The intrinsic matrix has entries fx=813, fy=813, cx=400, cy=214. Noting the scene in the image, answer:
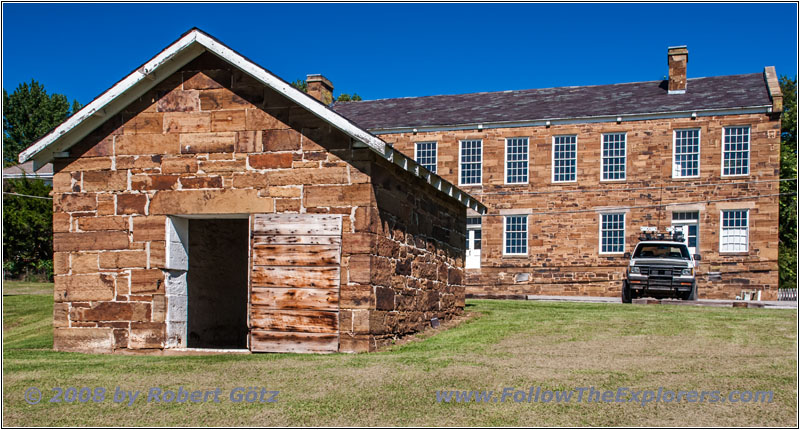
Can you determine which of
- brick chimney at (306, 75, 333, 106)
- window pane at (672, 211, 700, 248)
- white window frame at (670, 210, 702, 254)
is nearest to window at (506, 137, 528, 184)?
white window frame at (670, 210, 702, 254)

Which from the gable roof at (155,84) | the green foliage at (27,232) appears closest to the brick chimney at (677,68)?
the gable roof at (155,84)

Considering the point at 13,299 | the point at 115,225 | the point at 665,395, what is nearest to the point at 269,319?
the point at 115,225

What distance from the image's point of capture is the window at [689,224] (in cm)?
2870

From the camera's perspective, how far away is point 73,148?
1335 cm

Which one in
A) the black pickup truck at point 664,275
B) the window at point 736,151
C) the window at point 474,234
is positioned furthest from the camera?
the window at point 474,234

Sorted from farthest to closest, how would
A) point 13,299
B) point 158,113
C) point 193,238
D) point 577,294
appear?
point 577,294 < point 13,299 < point 193,238 < point 158,113

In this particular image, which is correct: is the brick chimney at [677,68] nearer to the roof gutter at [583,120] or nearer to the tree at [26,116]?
the roof gutter at [583,120]

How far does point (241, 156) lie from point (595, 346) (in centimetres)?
619

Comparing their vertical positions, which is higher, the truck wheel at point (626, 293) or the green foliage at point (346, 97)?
the green foliage at point (346, 97)

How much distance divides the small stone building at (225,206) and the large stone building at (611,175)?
16.9 metres

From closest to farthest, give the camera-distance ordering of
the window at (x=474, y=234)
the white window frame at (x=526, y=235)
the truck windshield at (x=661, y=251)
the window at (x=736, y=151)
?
the truck windshield at (x=661, y=251), the window at (x=736, y=151), the white window frame at (x=526, y=235), the window at (x=474, y=234)

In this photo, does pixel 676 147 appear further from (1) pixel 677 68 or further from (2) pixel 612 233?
(2) pixel 612 233

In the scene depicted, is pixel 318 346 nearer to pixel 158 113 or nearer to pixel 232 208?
pixel 232 208

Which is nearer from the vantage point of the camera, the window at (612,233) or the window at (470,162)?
the window at (612,233)
